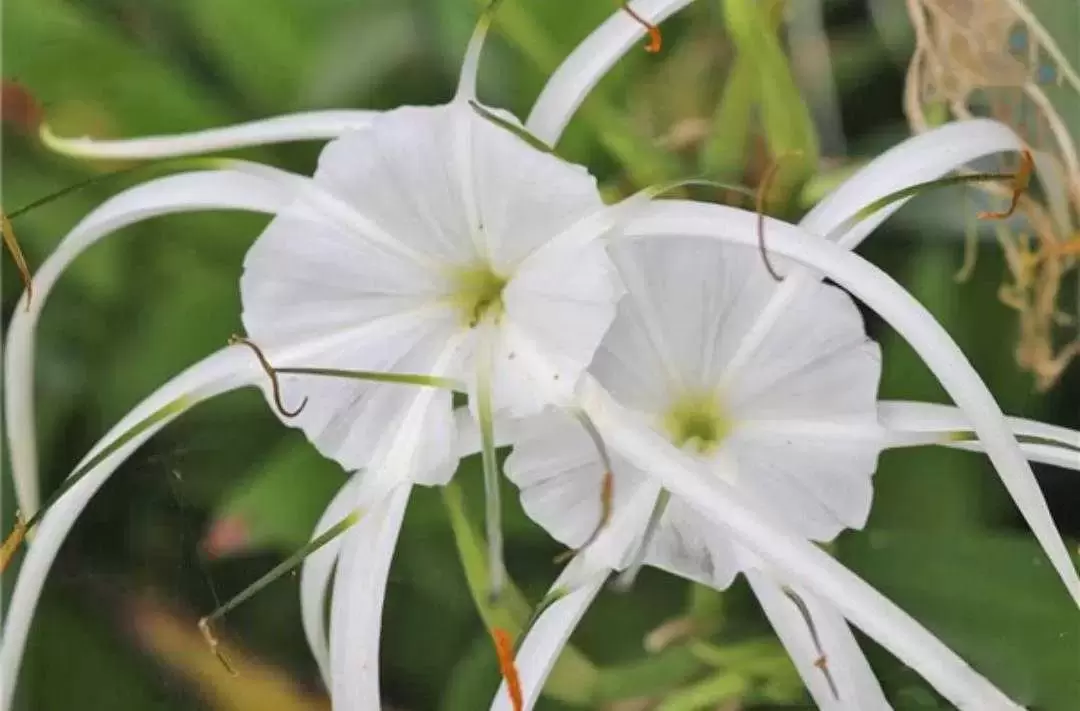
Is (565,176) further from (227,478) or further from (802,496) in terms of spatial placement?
(227,478)

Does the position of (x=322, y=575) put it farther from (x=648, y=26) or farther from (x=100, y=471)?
(x=648, y=26)

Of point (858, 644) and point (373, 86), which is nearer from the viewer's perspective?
point (858, 644)

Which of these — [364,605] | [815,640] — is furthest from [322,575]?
[815,640]

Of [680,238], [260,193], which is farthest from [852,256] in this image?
[260,193]

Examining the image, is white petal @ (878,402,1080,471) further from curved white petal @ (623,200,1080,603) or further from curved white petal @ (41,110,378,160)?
curved white petal @ (41,110,378,160)

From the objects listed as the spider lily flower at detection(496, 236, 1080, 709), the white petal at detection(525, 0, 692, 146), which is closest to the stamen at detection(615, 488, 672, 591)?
the spider lily flower at detection(496, 236, 1080, 709)

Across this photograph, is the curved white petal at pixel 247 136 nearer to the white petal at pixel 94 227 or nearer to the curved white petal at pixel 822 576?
the white petal at pixel 94 227
